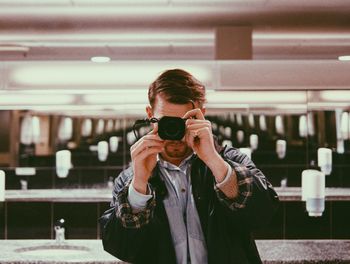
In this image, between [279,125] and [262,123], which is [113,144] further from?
[279,125]

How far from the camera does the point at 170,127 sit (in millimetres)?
1337

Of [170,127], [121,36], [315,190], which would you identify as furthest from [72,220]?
[170,127]

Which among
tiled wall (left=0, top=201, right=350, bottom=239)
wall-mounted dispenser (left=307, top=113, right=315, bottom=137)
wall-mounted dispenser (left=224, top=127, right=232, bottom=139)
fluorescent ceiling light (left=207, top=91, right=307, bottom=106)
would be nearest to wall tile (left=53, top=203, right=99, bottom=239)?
tiled wall (left=0, top=201, right=350, bottom=239)

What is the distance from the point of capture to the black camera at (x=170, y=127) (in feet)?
4.38

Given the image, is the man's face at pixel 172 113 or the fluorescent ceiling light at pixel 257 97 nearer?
the man's face at pixel 172 113

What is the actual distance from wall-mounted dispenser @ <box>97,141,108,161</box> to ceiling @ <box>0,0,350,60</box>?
174cm

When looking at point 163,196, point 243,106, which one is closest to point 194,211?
point 163,196

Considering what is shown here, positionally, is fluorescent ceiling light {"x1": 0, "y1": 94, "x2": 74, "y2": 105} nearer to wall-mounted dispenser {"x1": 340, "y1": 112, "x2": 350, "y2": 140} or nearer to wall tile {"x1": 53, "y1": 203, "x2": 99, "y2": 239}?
wall tile {"x1": 53, "y1": 203, "x2": 99, "y2": 239}

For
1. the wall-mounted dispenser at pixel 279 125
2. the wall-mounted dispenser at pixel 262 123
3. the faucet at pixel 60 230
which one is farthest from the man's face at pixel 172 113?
the wall-mounted dispenser at pixel 279 125

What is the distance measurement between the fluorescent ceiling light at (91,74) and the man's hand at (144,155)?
260cm

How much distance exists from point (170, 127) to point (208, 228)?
10.3 inches

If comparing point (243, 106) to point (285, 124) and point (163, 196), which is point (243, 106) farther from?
point (163, 196)

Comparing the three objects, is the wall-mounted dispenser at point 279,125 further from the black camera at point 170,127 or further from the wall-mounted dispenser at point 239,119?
the black camera at point 170,127

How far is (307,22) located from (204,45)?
1500mm
